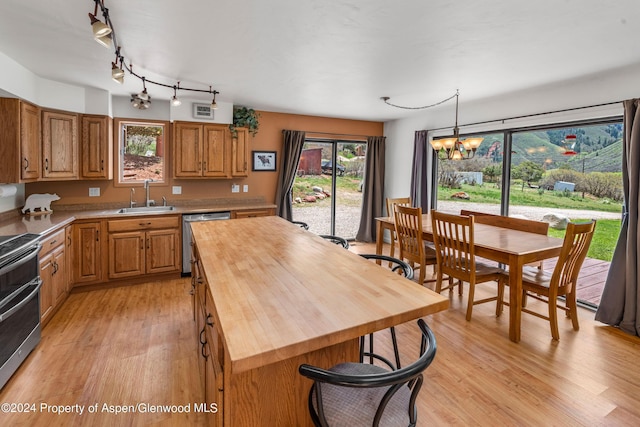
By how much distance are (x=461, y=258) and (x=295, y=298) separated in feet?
8.20

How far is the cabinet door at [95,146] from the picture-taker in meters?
3.95

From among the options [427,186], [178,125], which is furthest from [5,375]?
[427,186]

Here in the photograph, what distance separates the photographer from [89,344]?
2.67 meters

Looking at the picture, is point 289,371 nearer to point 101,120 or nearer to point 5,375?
point 5,375

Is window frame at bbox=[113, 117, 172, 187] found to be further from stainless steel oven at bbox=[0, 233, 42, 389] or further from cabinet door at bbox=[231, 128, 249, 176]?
stainless steel oven at bbox=[0, 233, 42, 389]

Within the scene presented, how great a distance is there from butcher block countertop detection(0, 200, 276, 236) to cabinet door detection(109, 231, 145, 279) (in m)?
0.25

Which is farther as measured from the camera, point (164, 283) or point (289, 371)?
point (164, 283)

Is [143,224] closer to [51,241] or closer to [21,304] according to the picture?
[51,241]

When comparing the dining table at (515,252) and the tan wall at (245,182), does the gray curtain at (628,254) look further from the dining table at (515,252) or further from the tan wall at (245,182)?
the tan wall at (245,182)

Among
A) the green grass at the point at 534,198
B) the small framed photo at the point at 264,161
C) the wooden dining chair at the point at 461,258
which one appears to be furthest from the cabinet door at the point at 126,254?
the green grass at the point at 534,198

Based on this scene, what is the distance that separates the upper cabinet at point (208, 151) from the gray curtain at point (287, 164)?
73 cm

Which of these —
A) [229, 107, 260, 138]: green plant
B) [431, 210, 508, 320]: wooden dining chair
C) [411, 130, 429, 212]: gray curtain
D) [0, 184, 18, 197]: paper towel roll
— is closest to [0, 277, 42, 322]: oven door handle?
[0, 184, 18, 197]: paper towel roll

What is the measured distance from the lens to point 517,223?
12.3 feet

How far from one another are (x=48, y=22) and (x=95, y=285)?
2.83m
